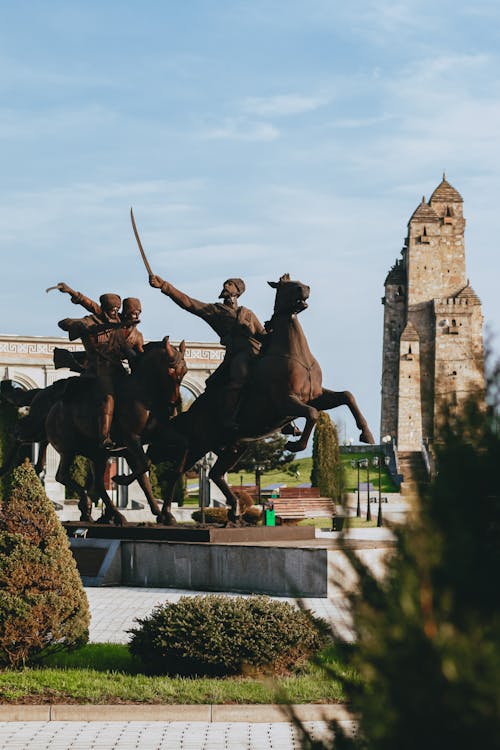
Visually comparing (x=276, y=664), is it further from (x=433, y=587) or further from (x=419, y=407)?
(x=419, y=407)

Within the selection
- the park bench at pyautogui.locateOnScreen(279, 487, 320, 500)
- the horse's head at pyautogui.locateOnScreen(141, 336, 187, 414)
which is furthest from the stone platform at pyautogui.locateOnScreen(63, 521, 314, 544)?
the park bench at pyautogui.locateOnScreen(279, 487, 320, 500)

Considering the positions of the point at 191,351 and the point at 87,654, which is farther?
the point at 191,351

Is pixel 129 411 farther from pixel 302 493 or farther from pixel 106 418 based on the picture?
pixel 302 493

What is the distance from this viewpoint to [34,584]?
31.8 ft

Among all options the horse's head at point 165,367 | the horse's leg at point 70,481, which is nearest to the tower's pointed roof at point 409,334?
the horse's leg at point 70,481

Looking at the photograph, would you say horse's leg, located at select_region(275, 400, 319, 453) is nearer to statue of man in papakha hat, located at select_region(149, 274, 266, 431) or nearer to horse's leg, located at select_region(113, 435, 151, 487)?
statue of man in papakha hat, located at select_region(149, 274, 266, 431)

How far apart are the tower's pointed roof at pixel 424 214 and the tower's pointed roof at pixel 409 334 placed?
9.12 metres

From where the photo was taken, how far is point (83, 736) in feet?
26.2

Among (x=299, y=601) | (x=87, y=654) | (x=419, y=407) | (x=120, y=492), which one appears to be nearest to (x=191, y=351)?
(x=120, y=492)

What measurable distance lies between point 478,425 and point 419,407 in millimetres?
90401

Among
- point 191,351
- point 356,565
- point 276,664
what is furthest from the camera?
point 191,351

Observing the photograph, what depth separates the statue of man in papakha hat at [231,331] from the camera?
642 inches

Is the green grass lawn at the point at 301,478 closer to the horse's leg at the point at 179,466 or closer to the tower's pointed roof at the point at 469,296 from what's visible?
the tower's pointed roof at the point at 469,296

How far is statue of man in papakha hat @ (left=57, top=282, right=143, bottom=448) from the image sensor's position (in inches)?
693
